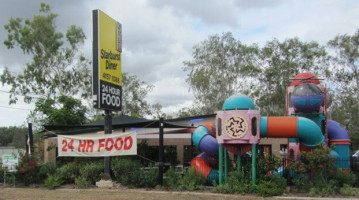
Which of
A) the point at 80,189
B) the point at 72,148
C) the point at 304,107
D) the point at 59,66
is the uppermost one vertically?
the point at 59,66

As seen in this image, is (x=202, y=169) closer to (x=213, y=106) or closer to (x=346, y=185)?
(x=346, y=185)

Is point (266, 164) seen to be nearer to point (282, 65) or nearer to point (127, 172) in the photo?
point (127, 172)

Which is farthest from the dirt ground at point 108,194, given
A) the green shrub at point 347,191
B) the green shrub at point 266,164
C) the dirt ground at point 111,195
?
the green shrub at point 347,191

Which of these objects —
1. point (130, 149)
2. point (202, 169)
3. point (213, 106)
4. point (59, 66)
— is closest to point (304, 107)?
point (202, 169)

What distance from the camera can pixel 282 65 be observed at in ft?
134

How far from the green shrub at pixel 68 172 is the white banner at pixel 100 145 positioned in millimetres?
566

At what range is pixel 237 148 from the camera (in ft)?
44.5

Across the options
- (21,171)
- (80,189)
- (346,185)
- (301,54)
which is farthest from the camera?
(301,54)

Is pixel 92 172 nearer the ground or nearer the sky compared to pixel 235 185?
nearer the sky

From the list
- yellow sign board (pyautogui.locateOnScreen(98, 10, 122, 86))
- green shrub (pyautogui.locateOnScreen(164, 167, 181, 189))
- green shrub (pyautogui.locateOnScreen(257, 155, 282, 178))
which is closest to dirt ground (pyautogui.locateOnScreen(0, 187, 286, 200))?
green shrub (pyautogui.locateOnScreen(164, 167, 181, 189))

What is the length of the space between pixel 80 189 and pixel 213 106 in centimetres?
2792

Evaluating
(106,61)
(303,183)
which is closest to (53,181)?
(106,61)

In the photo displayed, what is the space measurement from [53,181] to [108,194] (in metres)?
3.41

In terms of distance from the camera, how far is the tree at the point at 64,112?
28.2 m
